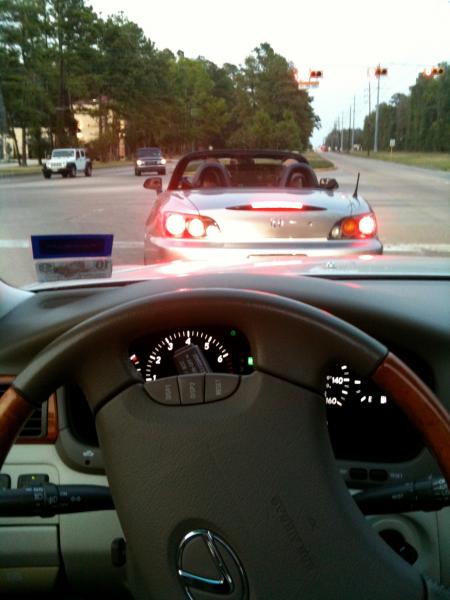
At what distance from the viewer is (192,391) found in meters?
1.73

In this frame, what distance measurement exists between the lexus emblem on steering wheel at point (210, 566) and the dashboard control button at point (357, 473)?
91 cm

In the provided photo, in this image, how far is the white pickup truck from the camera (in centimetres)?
2927

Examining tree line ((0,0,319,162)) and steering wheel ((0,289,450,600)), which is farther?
tree line ((0,0,319,162))

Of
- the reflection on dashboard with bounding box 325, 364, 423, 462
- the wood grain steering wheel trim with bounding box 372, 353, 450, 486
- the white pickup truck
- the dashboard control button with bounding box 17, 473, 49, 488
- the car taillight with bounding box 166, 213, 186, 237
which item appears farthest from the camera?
the white pickup truck

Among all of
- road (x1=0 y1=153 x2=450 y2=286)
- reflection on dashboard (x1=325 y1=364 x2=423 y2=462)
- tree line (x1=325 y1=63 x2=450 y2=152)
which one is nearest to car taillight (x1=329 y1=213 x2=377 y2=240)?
road (x1=0 y1=153 x2=450 y2=286)

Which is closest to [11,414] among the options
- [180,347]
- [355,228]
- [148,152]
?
[180,347]

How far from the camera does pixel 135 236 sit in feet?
43.3

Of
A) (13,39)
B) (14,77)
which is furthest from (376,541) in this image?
(14,77)

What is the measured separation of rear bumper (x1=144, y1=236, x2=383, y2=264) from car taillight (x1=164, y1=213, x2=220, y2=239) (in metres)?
0.08

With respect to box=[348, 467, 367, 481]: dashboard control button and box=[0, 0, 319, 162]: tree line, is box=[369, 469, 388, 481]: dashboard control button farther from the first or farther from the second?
box=[0, 0, 319, 162]: tree line

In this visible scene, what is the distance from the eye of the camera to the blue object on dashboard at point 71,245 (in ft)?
10.2

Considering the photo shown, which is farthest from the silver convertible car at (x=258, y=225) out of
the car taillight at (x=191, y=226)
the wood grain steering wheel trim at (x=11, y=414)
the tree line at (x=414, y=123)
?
the tree line at (x=414, y=123)

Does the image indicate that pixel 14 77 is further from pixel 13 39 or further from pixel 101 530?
pixel 101 530

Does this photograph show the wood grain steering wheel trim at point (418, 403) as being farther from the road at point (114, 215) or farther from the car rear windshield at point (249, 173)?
the car rear windshield at point (249, 173)
